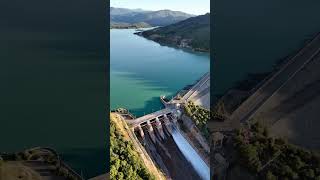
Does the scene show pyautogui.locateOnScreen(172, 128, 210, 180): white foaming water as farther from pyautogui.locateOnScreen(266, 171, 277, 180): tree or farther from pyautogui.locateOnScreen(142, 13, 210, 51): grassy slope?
pyautogui.locateOnScreen(142, 13, 210, 51): grassy slope

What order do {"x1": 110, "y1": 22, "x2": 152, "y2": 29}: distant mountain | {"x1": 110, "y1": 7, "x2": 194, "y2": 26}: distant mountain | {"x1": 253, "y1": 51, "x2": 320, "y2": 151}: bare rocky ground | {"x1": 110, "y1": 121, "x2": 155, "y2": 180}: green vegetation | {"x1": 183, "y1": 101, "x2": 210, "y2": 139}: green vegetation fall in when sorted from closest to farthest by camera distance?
{"x1": 253, "y1": 51, "x2": 320, "y2": 151}: bare rocky ground, {"x1": 110, "y1": 121, "x2": 155, "y2": 180}: green vegetation, {"x1": 183, "y1": 101, "x2": 210, "y2": 139}: green vegetation, {"x1": 110, "y1": 7, "x2": 194, "y2": 26}: distant mountain, {"x1": 110, "y1": 22, "x2": 152, "y2": 29}: distant mountain

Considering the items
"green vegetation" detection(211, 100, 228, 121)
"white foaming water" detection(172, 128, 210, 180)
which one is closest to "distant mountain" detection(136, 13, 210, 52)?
"white foaming water" detection(172, 128, 210, 180)

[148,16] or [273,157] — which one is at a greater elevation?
[148,16]

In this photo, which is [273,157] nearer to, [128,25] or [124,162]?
[124,162]

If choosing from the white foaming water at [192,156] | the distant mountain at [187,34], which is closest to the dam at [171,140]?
the white foaming water at [192,156]

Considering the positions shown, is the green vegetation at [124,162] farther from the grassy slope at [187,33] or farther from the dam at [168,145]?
the grassy slope at [187,33]

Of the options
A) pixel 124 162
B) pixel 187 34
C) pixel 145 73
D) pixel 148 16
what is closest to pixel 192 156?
pixel 145 73

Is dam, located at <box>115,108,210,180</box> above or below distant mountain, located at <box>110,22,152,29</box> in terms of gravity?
below
